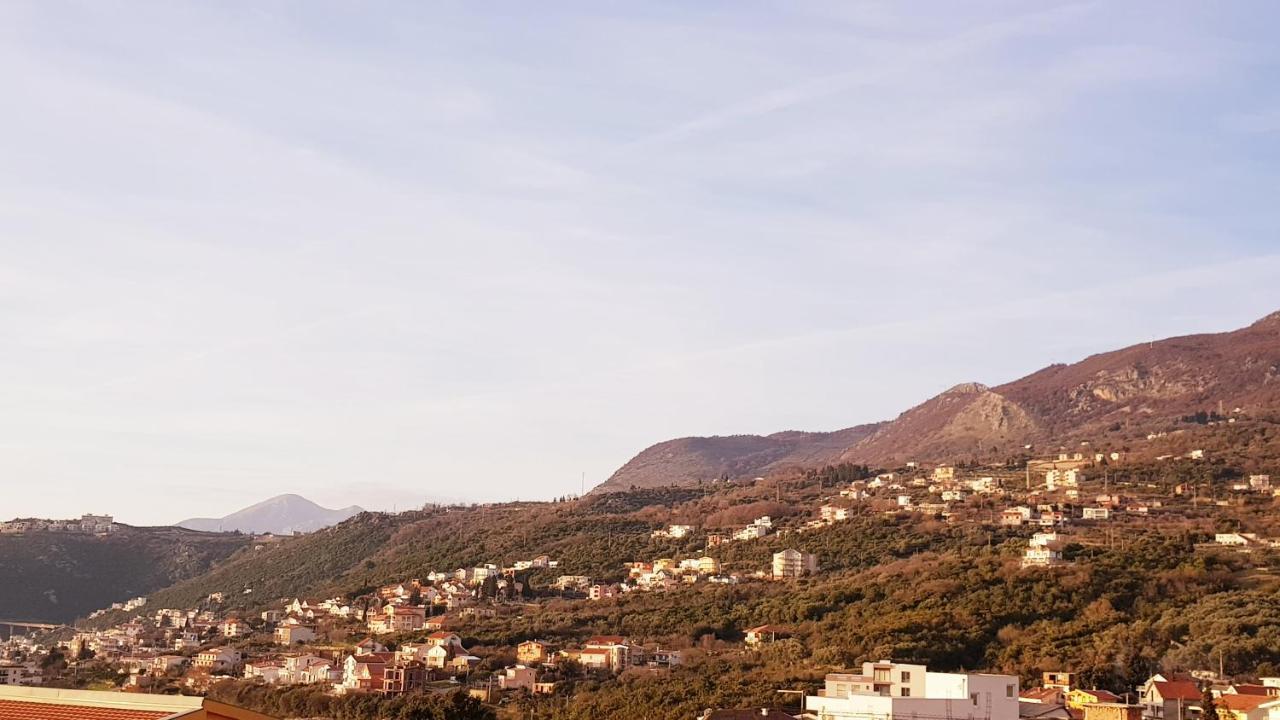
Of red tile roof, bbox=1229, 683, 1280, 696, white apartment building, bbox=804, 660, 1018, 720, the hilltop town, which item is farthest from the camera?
the hilltop town

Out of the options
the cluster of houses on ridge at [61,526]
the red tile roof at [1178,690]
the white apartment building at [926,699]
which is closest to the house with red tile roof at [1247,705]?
the red tile roof at [1178,690]

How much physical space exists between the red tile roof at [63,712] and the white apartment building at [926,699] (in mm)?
24672

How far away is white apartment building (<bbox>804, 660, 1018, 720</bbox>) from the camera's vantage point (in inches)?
1395

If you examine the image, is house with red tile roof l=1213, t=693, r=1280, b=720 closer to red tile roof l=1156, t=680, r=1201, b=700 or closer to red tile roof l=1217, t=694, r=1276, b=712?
red tile roof l=1217, t=694, r=1276, b=712

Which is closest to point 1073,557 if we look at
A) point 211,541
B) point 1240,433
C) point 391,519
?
point 1240,433

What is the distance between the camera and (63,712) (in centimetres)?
1259

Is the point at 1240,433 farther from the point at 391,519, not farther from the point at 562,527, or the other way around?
the point at 391,519

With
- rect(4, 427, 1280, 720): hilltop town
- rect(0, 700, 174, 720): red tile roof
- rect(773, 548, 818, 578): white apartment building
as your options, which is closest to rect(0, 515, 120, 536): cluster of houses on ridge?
rect(4, 427, 1280, 720): hilltop town

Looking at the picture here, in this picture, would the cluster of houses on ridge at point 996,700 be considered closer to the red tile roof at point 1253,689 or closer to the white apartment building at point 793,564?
the red tile roof at point 1253,689

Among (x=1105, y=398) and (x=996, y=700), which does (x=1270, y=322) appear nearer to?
(x=1105, y=398)

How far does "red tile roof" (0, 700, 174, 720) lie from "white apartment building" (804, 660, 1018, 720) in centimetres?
2467

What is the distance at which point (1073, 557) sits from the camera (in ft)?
222

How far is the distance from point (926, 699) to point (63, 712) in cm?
2587

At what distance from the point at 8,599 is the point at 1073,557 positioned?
259ft
